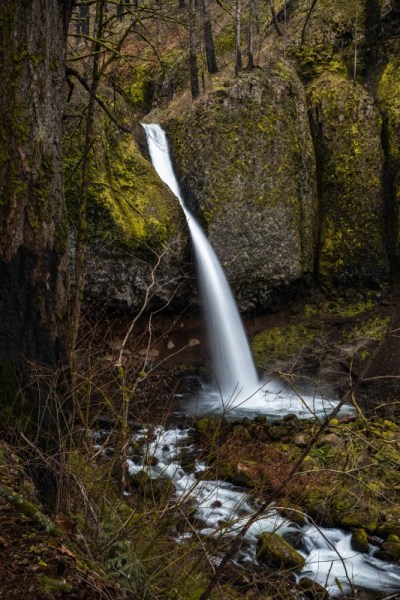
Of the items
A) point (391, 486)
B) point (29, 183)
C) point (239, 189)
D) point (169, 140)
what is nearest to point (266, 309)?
point (239, 189)

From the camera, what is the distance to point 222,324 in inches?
477

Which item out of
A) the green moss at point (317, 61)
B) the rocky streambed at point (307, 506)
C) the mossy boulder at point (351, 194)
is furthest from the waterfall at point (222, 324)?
the green moss at point (317, 61)

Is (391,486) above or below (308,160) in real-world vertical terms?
below

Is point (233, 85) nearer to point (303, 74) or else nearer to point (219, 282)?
point (303, 74)

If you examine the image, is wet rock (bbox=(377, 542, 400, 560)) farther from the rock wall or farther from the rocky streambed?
the rock wall

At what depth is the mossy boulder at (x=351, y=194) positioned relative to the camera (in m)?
14.0

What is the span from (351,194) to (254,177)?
2844 millimetres

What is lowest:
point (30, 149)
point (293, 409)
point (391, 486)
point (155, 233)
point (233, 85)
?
point (293, 409)

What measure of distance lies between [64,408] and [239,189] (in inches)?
399

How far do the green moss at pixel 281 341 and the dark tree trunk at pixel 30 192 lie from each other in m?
8.49

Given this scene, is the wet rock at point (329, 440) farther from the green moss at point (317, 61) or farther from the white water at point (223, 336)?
the green moss at point (317, 61)

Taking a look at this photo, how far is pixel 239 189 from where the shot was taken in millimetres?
13062

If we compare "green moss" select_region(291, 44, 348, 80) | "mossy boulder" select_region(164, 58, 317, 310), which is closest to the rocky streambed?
"mossy boulder" select_region(164, 58, 317, 310)

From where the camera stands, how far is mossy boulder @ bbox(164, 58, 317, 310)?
12852 millimetres
